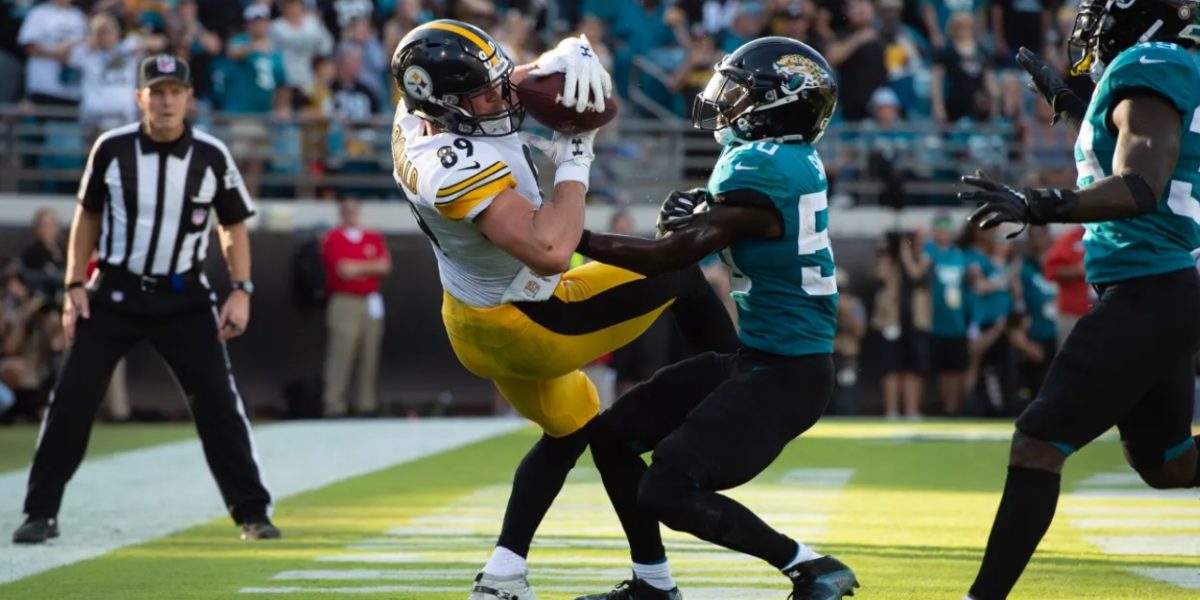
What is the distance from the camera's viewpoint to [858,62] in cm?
1759

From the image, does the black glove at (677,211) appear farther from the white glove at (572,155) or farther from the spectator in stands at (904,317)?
the spectator in stands at (904,317)

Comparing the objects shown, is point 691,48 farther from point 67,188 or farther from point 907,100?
point 67,188

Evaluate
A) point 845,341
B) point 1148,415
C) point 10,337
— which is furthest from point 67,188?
point 1148,415

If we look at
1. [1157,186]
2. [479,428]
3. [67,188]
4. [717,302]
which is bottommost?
[479,428]

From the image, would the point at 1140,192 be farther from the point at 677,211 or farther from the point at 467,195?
the point at 467,195

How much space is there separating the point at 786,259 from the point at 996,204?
768 mm

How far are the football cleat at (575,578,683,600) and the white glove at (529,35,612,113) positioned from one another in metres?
1.52

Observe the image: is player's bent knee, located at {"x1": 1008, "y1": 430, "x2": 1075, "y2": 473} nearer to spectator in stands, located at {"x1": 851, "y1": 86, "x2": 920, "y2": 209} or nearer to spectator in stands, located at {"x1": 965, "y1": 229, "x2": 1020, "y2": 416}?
spectator in stands, located at {"x1": 965, "y1": 229, "x2": 1020, "y2": 416}

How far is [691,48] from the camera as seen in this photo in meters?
18.0

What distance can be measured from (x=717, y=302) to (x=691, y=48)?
41.4 feet

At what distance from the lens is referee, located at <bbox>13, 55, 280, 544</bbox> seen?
777cm

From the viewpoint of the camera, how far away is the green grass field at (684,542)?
5988 mm

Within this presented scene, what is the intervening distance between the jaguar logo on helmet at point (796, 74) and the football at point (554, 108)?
1.72 ft

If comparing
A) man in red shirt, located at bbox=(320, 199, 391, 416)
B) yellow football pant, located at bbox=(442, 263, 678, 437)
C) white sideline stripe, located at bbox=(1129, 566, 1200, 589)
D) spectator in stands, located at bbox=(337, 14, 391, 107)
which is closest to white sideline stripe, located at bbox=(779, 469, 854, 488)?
white sideline stripe, located at bbox=(1129, 566, 1200, 589)
